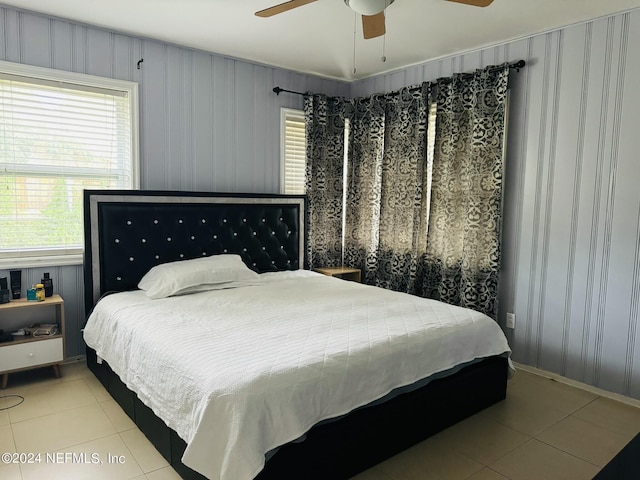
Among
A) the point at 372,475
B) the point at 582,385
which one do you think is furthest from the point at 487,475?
the point at 582,385

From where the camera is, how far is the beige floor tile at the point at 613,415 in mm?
2660

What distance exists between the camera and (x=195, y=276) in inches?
130

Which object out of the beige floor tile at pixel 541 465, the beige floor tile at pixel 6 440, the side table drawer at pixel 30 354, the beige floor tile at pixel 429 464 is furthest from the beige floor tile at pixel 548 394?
A: the side table drawer at pixel 30 354

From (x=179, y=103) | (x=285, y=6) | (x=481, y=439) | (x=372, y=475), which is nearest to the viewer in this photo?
(x=372, y=475)

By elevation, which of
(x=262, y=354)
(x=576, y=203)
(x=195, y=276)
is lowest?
(x=262, y=354)

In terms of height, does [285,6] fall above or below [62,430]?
above

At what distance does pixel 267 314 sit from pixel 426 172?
7.19ft

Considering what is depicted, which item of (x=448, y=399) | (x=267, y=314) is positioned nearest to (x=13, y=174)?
(x=267, y=314)

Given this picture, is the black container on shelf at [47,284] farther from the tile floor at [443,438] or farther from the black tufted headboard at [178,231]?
the tile floor at [443,438]

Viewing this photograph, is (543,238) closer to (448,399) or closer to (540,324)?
(540,324)

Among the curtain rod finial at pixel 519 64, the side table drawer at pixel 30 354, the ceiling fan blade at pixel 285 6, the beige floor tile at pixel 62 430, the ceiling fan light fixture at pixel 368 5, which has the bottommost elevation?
the beige floor tile at pixel 62 430

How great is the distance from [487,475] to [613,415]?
4.02 feet

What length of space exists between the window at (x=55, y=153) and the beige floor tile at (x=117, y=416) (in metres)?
1.17

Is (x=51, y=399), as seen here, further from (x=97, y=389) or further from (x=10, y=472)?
(x=10, y=472)
